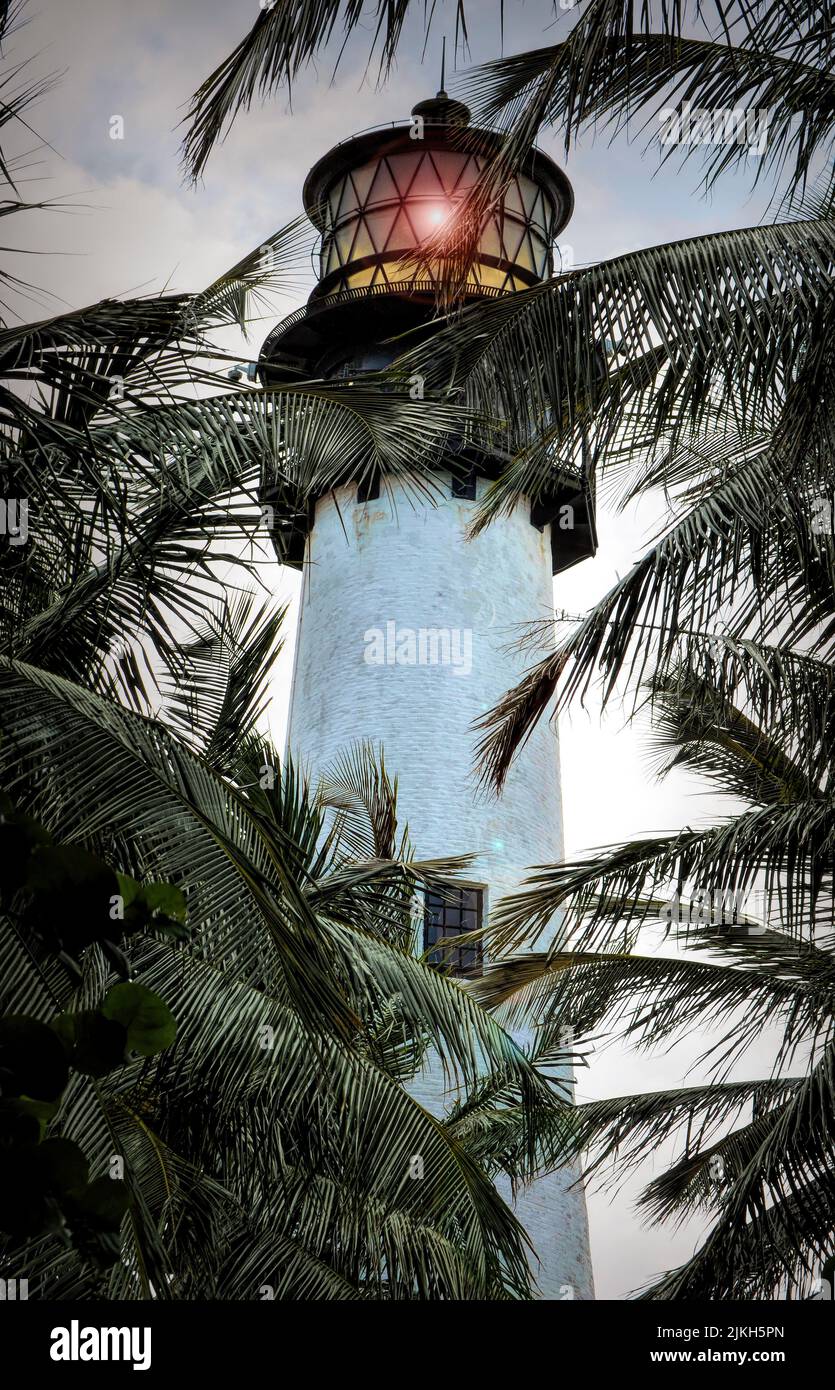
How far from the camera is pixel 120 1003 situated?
1.75 meters

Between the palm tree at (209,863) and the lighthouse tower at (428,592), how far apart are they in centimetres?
683

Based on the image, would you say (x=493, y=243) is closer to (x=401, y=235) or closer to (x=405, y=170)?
(x=401, y=235)

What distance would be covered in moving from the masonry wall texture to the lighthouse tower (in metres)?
0.02

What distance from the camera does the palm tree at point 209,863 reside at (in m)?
4.55

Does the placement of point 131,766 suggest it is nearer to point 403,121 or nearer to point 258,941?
point 258,941

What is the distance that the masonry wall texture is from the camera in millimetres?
16016

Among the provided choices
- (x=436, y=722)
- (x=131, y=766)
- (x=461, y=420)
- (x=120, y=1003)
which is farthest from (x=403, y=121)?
(x=120, y=1003)

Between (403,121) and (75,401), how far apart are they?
15077 millimetres

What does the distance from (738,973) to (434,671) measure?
9734 millimetres

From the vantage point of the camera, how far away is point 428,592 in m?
17.2

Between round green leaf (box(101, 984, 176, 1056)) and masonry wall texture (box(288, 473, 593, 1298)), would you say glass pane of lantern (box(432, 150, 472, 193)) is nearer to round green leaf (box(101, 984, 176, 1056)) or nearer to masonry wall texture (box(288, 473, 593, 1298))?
masonry wall texture (box(288, 473, 593, 1298))

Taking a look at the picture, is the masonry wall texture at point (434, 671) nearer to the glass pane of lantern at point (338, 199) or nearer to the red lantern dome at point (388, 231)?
the red lantern dome at point (388, 231)

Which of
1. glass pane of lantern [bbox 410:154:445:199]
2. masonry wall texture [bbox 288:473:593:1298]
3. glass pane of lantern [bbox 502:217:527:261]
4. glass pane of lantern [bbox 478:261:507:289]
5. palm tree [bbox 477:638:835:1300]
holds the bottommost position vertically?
palm tree [bbox 477:638:835:1300]

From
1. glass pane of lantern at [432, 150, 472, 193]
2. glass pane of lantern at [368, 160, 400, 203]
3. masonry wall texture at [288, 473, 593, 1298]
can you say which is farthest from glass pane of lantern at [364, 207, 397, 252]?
masonry wall texture at [288, 473, 593, 1298]
